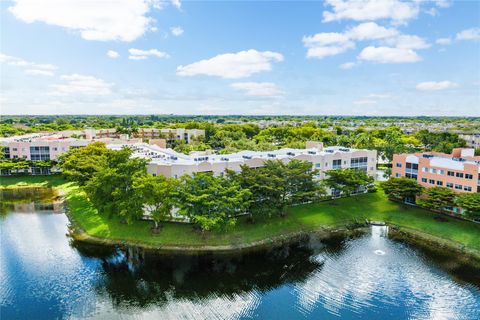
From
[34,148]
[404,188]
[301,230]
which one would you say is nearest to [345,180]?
[404,188]

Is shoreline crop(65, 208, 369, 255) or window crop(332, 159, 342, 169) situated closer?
shoreline crop(65, 208, 369, 255)

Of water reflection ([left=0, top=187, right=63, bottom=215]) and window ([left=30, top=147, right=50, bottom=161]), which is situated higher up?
window ([left=30, top=147, right=50, bottom=161])

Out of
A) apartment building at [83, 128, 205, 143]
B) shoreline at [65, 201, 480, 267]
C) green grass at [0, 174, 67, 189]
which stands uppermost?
apartment building at [83, 128, 205, 143]

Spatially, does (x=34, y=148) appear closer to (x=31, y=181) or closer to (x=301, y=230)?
(x=31, y=181)

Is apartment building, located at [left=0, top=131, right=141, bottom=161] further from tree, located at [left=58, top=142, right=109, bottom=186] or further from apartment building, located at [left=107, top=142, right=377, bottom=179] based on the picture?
apartment building, located at [left=107, top=142, right=377, bottom=179]

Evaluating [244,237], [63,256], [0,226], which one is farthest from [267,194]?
[0,226]

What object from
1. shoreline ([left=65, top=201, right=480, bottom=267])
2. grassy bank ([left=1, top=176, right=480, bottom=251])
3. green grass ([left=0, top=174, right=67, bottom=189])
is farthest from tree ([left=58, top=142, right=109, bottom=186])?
shoreline ([left=65, top=201, right=480, bottom=267])

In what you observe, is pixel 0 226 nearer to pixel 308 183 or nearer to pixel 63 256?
pixel 63 256
